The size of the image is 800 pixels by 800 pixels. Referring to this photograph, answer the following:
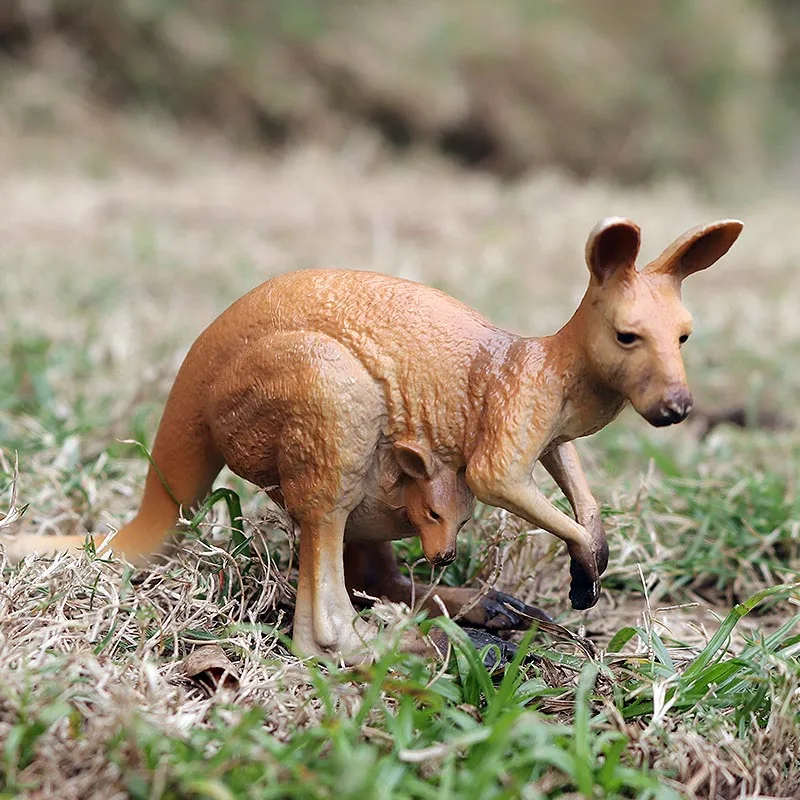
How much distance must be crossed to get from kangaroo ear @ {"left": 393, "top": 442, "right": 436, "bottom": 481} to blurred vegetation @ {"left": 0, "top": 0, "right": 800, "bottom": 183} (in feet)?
22.5

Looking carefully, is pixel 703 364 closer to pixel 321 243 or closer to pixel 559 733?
pixel 321 243

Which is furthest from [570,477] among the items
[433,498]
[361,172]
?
[361,172]

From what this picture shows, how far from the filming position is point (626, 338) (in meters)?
1.34

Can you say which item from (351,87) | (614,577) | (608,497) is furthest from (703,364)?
(351,87)

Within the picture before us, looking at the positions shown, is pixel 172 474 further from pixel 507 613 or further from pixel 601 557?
pixel 601 557

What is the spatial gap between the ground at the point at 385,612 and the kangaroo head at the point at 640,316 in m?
0.42

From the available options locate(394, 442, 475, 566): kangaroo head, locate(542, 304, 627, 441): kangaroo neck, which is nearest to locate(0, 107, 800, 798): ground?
A: locate(394, 442, 475, 566): kangaroo head

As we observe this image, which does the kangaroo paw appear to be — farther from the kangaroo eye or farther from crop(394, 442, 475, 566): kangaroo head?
the kangaroo eye

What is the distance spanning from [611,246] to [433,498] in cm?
46

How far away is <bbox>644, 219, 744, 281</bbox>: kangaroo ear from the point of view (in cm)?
137

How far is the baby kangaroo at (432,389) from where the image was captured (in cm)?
135

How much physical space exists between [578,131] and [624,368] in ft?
26.2

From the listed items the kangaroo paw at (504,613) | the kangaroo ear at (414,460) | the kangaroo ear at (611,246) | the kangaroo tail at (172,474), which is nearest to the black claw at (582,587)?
the kangaroo paw at (504,613)

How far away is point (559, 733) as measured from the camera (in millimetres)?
1200
